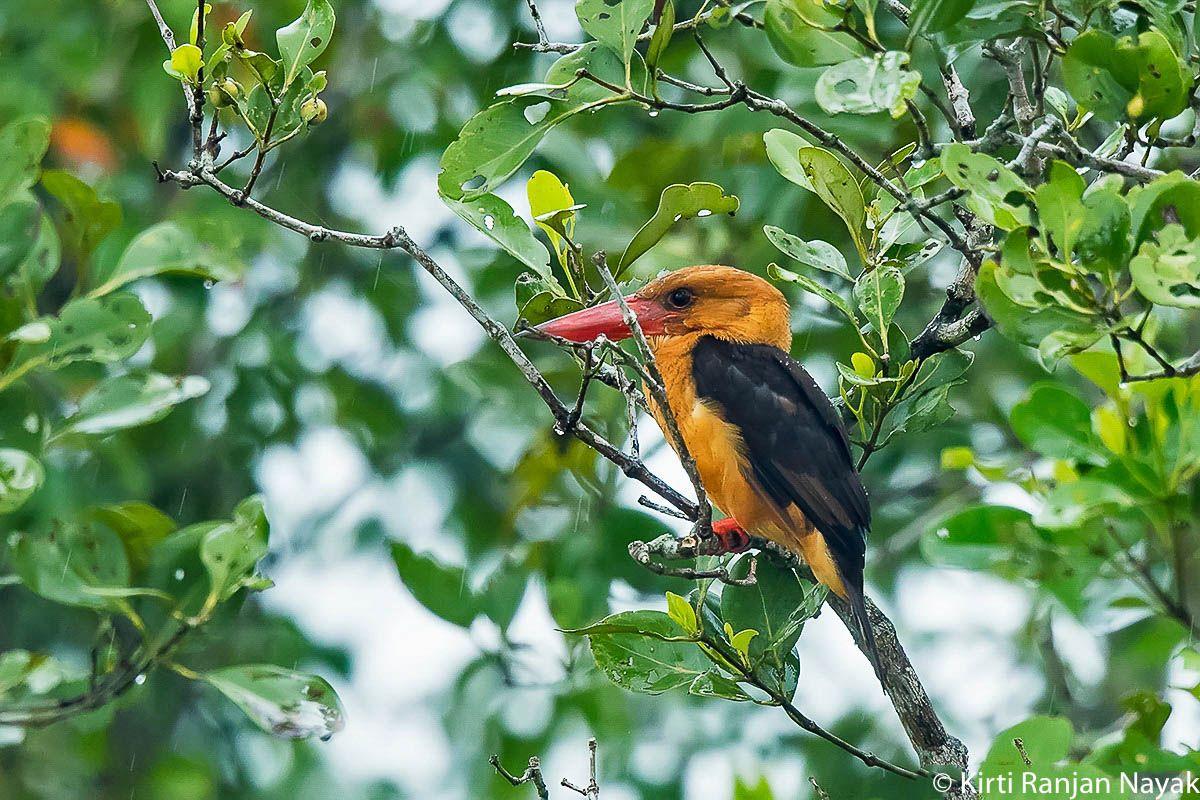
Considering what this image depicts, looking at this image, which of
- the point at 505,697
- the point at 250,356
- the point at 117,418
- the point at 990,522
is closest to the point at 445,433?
the point at 250,356

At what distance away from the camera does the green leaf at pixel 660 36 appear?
1804mm

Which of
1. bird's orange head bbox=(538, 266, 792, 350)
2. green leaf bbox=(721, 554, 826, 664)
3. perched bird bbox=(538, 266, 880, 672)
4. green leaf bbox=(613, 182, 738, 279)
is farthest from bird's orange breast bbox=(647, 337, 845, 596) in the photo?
green leaf bbox=(613, 182, 738, 279)

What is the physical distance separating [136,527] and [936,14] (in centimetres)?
194

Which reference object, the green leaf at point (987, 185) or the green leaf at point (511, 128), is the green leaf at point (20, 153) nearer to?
the green leaf at point (511, 128)

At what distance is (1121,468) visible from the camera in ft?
6.66

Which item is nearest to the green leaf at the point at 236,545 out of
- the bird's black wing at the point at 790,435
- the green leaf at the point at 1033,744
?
the bird's black wing at the point at 790,435

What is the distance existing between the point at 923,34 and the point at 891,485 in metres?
3.37

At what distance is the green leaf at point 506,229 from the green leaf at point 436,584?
1.23 meters

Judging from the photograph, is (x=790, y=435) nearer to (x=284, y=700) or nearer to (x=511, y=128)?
(x=284, y=700)

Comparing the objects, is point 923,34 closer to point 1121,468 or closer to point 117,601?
point 1121,468

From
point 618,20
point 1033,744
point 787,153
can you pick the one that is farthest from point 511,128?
point 1033,744

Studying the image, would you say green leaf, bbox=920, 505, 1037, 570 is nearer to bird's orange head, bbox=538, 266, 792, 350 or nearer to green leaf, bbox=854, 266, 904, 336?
green leaf, bbox=854, 266, 904, 336

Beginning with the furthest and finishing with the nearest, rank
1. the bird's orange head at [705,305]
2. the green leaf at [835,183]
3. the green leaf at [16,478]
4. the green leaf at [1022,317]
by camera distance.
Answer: the bird's orange head at [705,305] → the green leaf at [16,478] → the green leaf at [835,183] → the green leaf at [1022,317]

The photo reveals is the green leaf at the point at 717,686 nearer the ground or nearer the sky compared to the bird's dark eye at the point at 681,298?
nearer the sky
